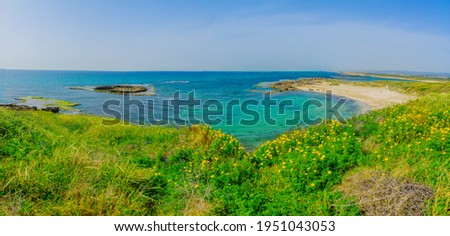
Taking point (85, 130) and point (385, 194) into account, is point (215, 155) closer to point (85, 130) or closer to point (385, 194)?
point (385, 194)

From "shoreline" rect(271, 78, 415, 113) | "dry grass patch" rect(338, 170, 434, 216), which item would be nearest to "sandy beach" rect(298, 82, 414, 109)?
"shoreline" rect(271, 78, 415, 113)

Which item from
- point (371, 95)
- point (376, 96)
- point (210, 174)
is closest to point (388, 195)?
point (210, 174)

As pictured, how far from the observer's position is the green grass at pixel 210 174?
14.0 feet

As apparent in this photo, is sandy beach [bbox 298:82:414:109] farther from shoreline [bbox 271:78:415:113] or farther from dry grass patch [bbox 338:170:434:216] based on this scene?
dry grass patch [bbox 338:170:434:216]

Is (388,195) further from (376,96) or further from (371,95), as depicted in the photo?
(371,95)

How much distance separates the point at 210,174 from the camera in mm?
5809

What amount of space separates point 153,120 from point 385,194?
55.8 ft

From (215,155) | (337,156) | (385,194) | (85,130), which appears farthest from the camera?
(85,130)

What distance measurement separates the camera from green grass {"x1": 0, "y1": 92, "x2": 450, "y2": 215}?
427cm

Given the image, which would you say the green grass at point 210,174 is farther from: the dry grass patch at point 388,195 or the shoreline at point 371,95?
the shoreline at point 371,95

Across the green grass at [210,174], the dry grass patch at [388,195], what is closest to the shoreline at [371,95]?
the green grass at [210,174]
